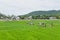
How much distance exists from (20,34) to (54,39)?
568 cm

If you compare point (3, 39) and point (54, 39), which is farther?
point (54, 39)

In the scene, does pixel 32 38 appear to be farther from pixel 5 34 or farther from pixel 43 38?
pixel 5 34

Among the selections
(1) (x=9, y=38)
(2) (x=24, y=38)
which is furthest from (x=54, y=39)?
(1) (x=9, y=38)

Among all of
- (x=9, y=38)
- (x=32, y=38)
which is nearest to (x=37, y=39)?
(x=32, y=38)

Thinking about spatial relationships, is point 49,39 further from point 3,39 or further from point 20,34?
point 3,39

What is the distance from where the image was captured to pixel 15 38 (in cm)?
2561

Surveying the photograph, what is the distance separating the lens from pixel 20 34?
28531 millimetres

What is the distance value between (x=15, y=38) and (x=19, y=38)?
0.60 metres

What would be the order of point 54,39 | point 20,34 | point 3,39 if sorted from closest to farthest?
point 3,39 → point 54,39 → point 20,34

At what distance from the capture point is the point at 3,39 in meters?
24.7

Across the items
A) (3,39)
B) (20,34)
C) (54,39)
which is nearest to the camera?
(3,39)

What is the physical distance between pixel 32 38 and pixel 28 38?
71 centimetres

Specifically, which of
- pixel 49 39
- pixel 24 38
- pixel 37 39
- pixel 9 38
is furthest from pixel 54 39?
pixel 9 38

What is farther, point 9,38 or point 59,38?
point 59,38
